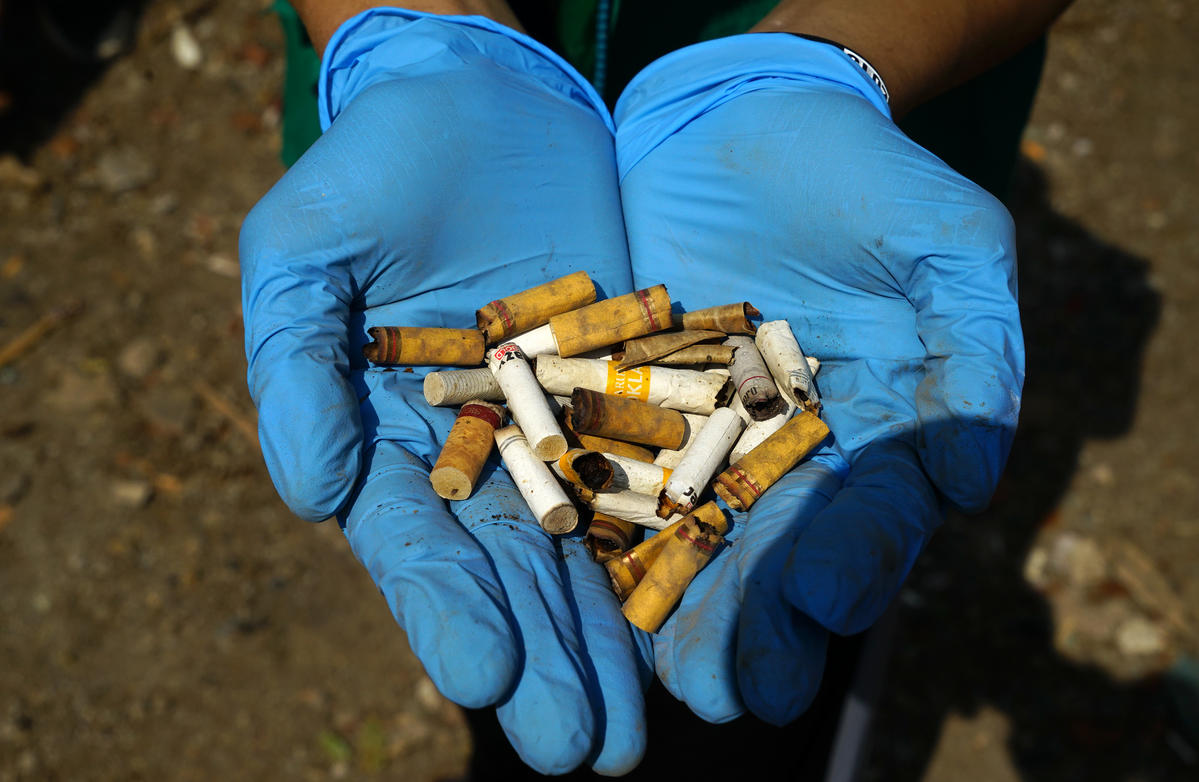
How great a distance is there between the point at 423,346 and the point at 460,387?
0.85ft

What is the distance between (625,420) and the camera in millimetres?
4059

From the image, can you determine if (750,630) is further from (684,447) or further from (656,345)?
(656,345)

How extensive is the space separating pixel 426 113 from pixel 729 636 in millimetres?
2781

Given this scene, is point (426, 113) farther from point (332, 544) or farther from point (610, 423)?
point (332, 544)

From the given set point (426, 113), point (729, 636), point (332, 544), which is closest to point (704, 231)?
point (426, 113)

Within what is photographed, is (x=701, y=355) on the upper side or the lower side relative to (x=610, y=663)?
upper

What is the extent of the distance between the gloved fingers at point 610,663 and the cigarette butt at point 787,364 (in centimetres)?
123

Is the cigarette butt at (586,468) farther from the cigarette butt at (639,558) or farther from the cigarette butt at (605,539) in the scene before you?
the cigarette butt at (639,558)

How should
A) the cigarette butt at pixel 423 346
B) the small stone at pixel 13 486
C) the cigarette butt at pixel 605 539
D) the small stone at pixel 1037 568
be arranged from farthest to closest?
the small stone at pixel 1037 568 < the small stone at pixel 13 486 < the cigarette butt at pixel 423 346 < the cigarette butt at pixel 605 539

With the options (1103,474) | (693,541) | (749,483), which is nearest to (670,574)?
(693,541)

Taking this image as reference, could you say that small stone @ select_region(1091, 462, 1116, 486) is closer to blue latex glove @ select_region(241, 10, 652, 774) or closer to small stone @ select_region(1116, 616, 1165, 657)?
small stone @ select_region(1116, 616, 1165, 657)

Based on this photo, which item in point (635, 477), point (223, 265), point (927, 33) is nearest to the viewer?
point (635, 477)

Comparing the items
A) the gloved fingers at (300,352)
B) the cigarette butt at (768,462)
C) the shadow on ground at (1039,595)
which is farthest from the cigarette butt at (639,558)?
the shadow on ground at (1039,595)

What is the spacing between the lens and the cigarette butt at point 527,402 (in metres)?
3.86
